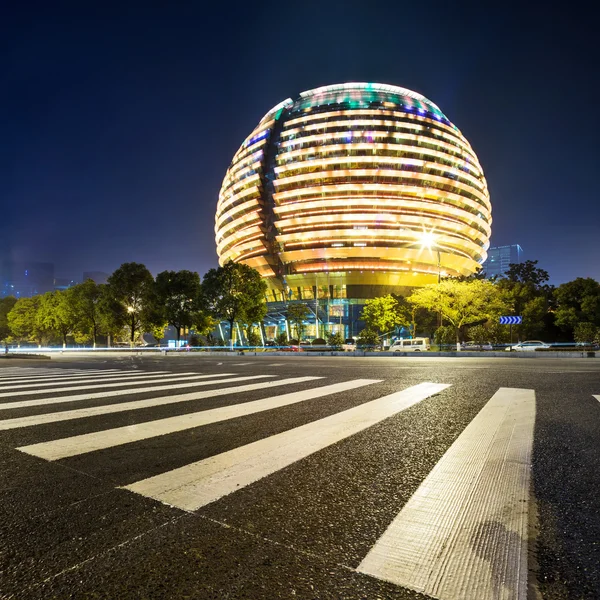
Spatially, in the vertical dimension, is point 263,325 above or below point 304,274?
below

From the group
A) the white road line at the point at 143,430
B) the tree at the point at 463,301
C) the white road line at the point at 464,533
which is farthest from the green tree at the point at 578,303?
the white road line at the point at 464,533

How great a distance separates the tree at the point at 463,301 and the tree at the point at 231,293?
1843cm

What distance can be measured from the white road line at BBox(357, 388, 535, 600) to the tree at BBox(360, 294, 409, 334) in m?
49.2

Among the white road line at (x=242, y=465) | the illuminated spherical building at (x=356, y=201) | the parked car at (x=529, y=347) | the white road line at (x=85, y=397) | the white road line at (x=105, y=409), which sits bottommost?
the parked car at (x=529, y=347)

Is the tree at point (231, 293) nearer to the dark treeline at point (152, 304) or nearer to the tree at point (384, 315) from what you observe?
the dark treeline at point (152, 304)

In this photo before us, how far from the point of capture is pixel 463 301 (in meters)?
34.2

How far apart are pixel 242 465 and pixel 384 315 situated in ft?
164

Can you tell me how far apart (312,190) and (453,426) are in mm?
69044

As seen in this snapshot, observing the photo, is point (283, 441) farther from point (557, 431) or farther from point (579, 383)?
point (579, 383)

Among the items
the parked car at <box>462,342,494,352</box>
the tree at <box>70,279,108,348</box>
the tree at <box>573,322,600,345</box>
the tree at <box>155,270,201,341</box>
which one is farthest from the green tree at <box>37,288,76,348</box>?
the tree at <box>573,322,600,345</box>

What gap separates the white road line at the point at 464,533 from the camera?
4.43 feet

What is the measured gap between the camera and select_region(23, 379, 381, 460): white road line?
3113 mm

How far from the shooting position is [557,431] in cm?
372

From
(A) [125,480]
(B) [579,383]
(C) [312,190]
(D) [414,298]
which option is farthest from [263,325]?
(A) [125,480]
